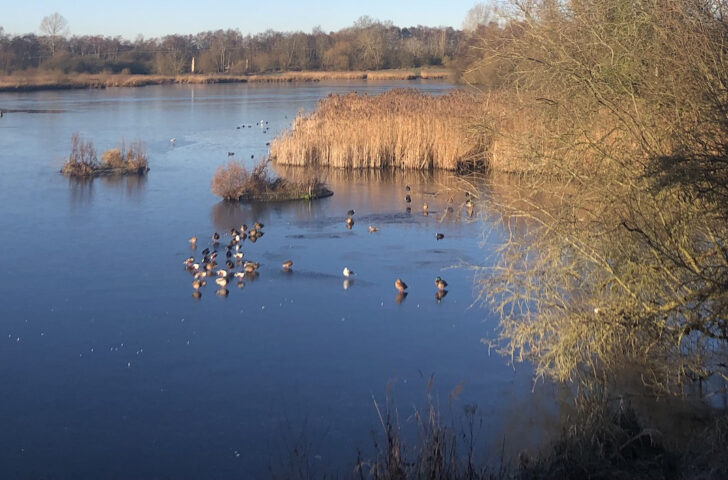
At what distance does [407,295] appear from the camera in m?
8.65

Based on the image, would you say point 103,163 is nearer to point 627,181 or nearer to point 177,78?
point 627,181

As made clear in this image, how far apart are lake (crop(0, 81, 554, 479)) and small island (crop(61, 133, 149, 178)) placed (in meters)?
1.89

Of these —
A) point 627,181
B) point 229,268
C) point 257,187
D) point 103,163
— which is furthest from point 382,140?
point 627,181

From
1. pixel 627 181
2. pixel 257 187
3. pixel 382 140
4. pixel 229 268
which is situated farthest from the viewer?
pixel 382 140

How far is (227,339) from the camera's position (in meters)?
7.48

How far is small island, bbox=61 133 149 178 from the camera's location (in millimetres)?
16281

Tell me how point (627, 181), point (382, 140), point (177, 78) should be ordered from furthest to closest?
point (177, 78)
point (382, 140)
point (627, 181)

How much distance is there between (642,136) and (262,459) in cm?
324

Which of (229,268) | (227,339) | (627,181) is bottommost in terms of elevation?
(227,339)

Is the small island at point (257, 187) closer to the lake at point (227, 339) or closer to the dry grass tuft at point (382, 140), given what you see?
the lake at point (227, 339)

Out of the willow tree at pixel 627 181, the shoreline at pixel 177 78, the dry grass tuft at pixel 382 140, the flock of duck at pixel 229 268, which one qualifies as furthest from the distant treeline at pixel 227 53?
the willow tree at pixel 627 181

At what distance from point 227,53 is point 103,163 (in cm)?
5327

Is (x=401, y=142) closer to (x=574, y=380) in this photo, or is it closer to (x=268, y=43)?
(x=574, y=380)

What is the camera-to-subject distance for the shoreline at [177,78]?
4531 cm
